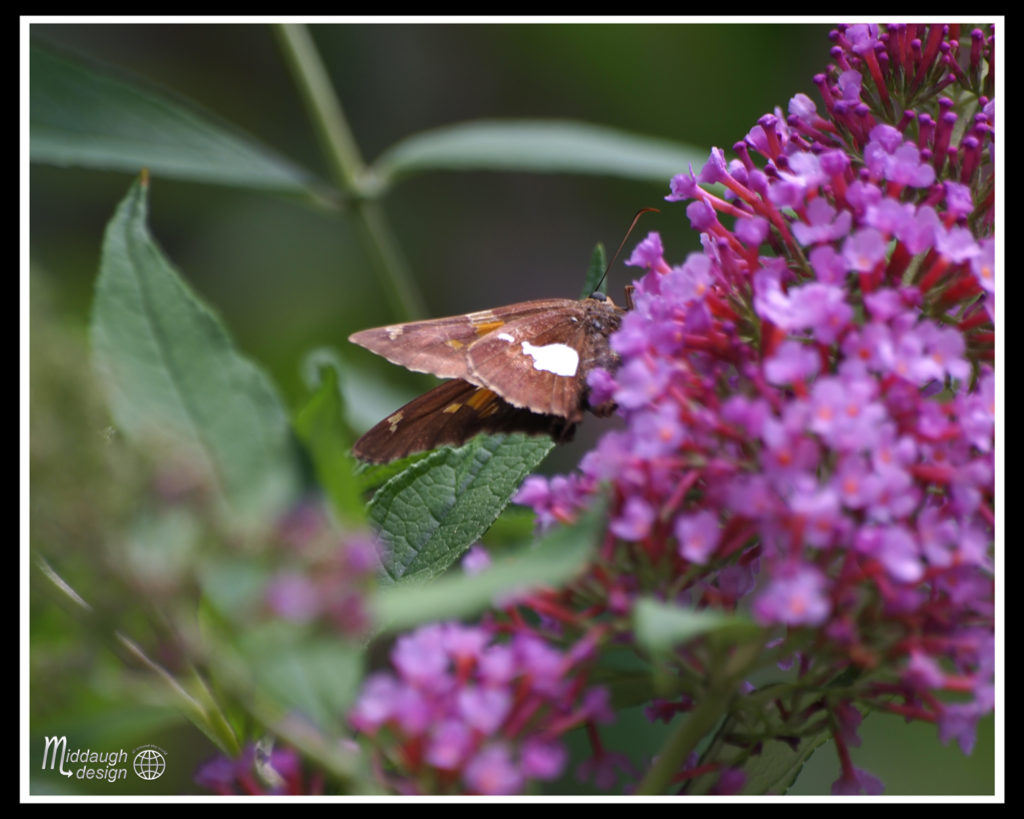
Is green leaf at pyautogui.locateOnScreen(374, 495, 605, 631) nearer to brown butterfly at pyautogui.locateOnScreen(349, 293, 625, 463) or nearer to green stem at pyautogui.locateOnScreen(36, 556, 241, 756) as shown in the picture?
green stem at pyautogui.locateOnScreen(36, 556, 241, 756)

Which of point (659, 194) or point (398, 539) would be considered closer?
point (398, 539)

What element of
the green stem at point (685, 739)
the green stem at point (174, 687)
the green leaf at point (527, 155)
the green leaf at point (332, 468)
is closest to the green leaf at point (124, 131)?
the green leaf at point (527, 155)

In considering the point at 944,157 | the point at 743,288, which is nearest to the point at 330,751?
the point at 743,288

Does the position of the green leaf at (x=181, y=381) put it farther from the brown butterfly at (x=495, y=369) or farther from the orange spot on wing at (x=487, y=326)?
the orange spot on wing at (x=487, y=326)

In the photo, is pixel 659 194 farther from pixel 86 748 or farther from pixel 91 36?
pixel 86 748

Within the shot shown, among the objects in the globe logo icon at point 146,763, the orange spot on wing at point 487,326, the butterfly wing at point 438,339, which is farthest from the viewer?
the orange spot on wing at point 487,326

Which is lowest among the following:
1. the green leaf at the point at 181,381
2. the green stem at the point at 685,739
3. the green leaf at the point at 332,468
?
the green stem at the point at 685,739

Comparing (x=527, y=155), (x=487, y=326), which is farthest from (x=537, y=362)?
(x=527, y=155)
